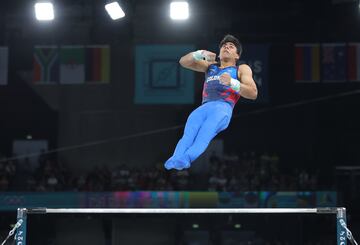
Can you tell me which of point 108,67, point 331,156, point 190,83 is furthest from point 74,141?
point 331,156

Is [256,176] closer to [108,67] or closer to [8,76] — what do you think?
[108,67]

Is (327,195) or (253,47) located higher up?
(253,47)

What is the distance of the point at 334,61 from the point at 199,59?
7975mm

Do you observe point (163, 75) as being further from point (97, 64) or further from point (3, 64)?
point (3, 64)

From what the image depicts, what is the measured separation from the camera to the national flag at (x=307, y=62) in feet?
45.5

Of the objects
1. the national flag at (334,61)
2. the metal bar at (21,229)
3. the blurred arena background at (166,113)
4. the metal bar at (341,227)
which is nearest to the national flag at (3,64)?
the blurred arena background at (166,113)

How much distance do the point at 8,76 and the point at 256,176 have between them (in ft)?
20.0

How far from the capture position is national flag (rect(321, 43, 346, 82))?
13.7 m

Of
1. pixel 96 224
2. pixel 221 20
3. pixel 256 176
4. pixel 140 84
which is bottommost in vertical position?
pixel 96 224

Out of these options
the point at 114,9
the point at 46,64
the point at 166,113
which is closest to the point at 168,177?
the point at 166,113

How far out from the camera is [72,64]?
571 inches

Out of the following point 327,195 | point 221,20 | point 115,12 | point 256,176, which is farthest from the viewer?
point 221,20

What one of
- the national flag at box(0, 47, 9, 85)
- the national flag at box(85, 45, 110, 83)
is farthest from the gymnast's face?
the national flag at box(0, 47, 9, 85)

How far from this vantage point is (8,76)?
14.6 m
